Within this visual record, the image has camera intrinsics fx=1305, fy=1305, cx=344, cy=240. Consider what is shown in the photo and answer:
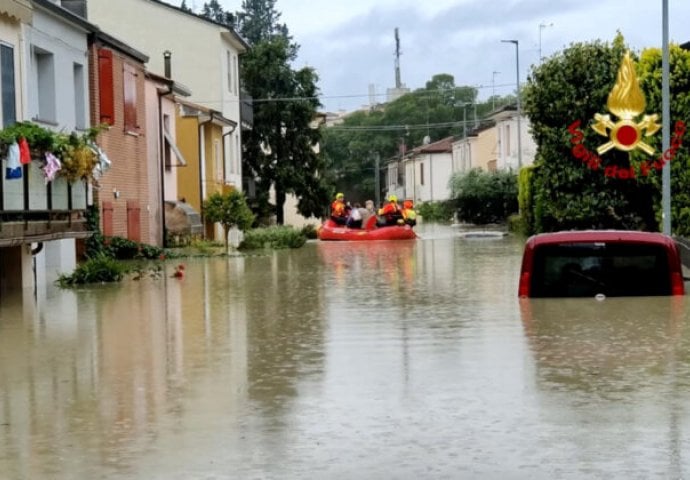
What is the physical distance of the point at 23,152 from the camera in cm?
1983

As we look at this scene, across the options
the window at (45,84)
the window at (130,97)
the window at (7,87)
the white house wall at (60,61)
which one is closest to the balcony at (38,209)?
the window at (7,87)

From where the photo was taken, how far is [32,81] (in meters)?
25.1

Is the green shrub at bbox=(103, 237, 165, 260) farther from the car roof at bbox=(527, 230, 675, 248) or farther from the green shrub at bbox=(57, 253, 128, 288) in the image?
the car roof at bbox=(527, 230, 675, 248)

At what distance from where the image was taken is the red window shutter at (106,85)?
102 feet

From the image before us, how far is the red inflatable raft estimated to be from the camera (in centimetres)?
4931

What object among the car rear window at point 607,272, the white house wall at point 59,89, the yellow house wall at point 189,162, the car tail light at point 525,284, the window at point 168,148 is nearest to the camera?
the car rear window at point 607,272

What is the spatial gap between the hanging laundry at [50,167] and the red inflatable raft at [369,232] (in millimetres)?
28402

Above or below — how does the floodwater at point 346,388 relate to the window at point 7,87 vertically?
below

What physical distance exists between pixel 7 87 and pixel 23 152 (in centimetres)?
331

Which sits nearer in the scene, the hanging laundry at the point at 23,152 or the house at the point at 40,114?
the hanging laundry at the point at 23,152

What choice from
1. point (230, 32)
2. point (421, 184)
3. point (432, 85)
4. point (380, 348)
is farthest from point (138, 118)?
point (432, 85)

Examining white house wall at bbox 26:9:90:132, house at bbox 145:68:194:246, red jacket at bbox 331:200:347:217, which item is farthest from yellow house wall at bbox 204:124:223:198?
white house wall at bbox 26:9:90:132

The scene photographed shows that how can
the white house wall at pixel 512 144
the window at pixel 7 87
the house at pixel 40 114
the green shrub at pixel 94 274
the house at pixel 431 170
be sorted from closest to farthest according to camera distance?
1. the house at pixel 40 114
2. the window at pixel 7 87
3. the green shrub at pixel 94 274
4. the white house wall at pixel 512 144
5. the house at pixel 431 170

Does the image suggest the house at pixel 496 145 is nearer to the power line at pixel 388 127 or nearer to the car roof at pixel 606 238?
the power line at pixel 388 127
